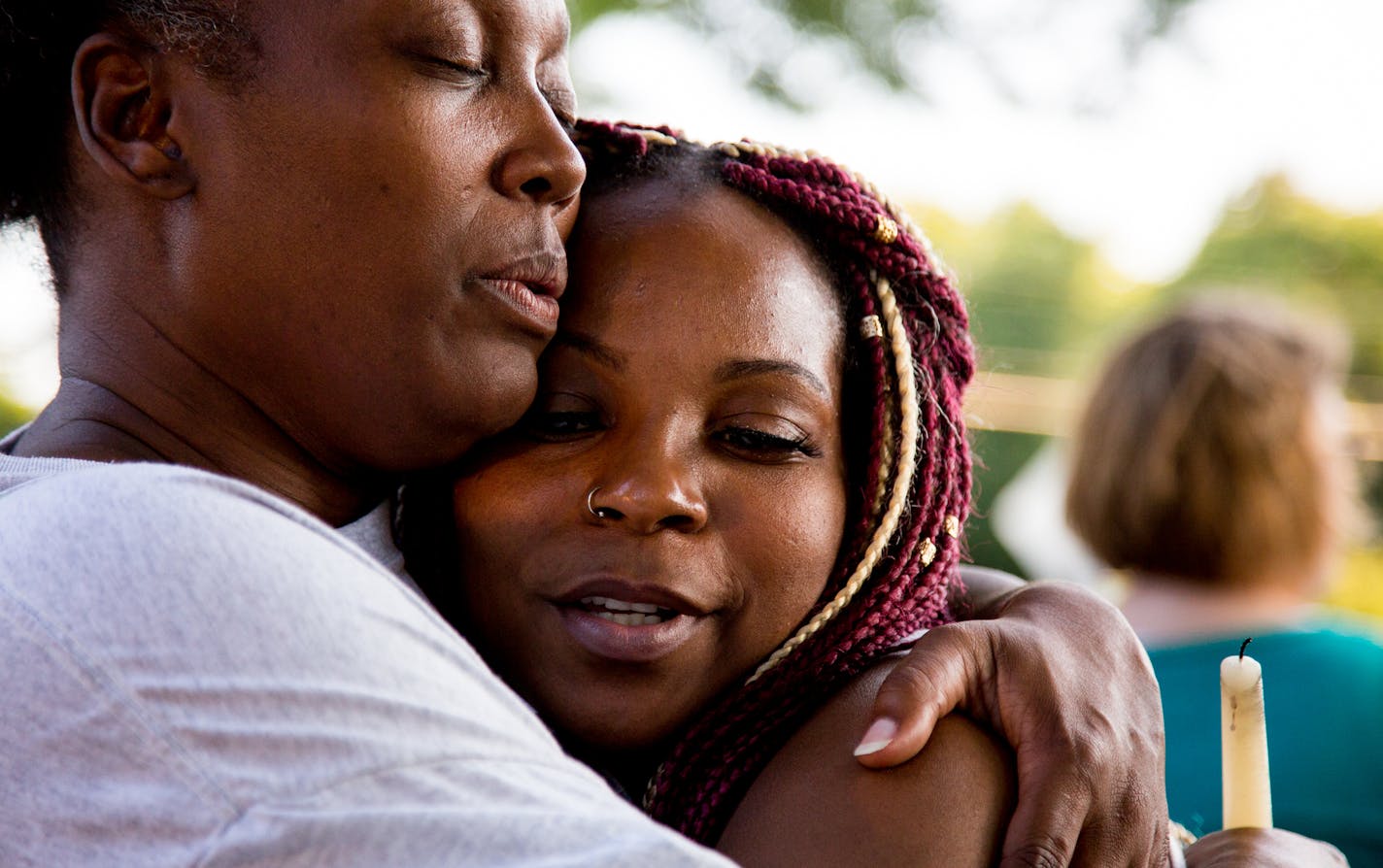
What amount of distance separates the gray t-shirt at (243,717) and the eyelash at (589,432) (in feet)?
2.18

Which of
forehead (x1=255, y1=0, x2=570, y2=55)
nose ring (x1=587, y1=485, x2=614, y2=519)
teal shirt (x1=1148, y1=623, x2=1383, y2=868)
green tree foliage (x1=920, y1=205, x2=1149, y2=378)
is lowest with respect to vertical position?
green tree foliage (x1=920, y1=205, x2=1149, y2=378)

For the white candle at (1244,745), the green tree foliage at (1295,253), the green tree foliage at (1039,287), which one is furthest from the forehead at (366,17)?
the green tree foliage at (1295,253)

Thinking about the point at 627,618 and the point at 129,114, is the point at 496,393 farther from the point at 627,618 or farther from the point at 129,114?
the point at 129,114

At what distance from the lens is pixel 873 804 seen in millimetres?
1783

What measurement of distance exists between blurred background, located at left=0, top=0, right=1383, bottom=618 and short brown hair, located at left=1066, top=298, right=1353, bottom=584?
7909mm

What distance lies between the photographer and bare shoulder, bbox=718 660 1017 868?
5.77 feet

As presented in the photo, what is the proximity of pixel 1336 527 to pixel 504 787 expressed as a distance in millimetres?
4018

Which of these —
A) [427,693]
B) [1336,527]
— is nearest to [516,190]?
[427,693]

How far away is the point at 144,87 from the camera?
1.97 m

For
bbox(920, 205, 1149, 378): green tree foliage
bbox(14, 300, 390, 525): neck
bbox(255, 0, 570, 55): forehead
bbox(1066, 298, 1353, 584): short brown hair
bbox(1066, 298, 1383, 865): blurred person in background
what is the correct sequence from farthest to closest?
bbox(920, 205, 1149, 378): green tree foliage, bbox(1066, 298, 1353, 584): short brown hair, bbox(1066, 298, 1383, 865): blurred person in background, bbox(14, 300, 390, 525): neck, bbox(255, 0, 570, 55): forehead

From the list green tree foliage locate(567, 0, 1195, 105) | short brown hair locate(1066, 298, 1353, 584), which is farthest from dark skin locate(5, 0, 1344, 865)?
green tree foliage locate(567, 0, 1195, 105)

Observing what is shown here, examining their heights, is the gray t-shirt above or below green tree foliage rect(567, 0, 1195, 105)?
above

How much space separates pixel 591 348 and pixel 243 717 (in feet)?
3.06

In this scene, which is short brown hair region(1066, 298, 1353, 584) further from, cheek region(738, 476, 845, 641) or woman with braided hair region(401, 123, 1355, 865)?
cheek region(738, 476, 845, 641)
